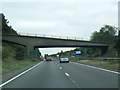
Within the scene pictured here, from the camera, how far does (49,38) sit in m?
71.8

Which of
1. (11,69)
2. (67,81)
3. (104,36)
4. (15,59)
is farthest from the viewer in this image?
(104,36)

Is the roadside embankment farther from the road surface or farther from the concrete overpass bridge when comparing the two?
the concrete overpass bridge

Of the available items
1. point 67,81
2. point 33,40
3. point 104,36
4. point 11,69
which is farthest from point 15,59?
point 104,36

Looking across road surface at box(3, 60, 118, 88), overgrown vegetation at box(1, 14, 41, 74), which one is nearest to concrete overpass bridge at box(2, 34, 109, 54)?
overgrown vegetation at box(1, 14, 41, 74)

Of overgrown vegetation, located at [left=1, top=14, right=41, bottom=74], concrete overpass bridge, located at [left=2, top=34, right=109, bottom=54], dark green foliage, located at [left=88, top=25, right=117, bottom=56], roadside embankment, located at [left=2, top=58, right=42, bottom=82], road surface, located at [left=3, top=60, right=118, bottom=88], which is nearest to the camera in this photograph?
road surface, located at [left=3, top=60, right=118, bottom=88]

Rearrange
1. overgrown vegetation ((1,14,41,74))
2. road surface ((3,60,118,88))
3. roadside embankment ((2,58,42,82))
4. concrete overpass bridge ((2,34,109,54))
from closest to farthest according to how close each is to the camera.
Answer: road surface ((3,60,118,88))
roadside embankment ((2,58,42,82))
overgrown vegetation ((1,14,41,74))
concrete overpass bridge ((2,34,109,54))

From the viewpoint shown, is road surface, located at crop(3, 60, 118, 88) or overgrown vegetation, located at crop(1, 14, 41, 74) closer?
road surface, located at crop(3, 60, 118, 88)

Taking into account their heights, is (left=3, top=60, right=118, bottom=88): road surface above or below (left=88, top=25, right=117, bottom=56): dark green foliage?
below

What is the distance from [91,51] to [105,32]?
46.5 feet

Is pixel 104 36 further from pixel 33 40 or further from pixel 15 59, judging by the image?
pixel 15 59

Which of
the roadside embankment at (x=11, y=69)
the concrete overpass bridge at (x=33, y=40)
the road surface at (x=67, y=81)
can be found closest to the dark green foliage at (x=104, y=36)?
the concrete overpass bridge at (x=33, y=40)

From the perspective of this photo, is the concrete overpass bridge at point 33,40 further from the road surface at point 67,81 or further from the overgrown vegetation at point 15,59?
the road surface at point 67,81

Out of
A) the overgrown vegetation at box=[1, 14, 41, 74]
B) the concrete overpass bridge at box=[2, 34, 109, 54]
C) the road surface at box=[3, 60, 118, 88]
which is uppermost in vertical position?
the concrete overpass bridge at box=[2, 34, 109, 54]

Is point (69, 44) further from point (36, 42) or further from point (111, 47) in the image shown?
point (111, 47)
